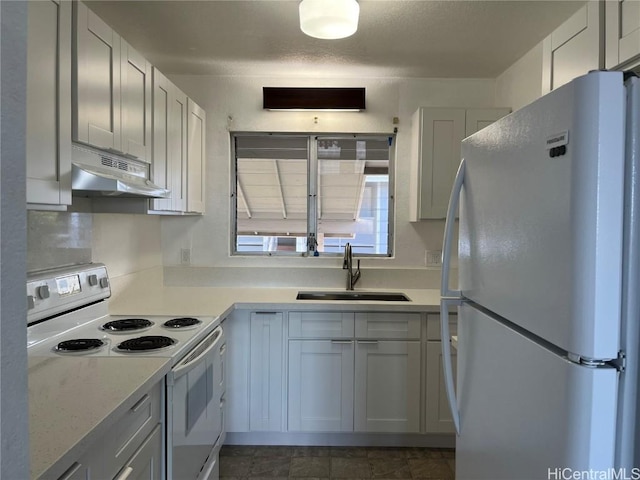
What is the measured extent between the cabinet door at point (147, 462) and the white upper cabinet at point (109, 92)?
3.47 feet

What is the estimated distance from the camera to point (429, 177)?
9.41 feet

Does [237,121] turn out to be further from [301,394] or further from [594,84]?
[594,84]

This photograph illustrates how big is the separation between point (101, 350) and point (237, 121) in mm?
2077

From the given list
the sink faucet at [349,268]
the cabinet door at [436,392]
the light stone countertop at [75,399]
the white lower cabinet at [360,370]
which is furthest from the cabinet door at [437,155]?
the light stone countertop at [75,399]

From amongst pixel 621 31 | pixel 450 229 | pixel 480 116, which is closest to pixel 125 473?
pixel 450 229

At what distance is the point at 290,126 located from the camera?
3131 mm

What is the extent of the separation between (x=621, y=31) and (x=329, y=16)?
112 cm

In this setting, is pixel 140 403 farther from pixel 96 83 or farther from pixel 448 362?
pixel 96 83

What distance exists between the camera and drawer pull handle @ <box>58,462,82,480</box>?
2.89 feet

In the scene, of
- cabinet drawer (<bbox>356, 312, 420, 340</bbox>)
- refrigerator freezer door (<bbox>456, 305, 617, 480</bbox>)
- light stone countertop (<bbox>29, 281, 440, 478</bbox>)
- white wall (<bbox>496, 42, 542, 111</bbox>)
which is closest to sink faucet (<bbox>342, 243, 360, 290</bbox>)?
cabinet drawer (<bbox>356, 312, 420, 340</bbox>)

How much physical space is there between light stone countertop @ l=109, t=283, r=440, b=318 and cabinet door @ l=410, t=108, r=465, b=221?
2.16 feet

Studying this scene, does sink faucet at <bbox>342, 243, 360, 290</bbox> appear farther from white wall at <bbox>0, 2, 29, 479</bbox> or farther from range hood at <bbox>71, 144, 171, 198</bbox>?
white wall at <bbox>0, 2, 29, 479</bbox>

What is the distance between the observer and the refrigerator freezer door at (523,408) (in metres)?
0.72

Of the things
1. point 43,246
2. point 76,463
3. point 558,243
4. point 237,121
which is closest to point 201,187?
point 237,121
